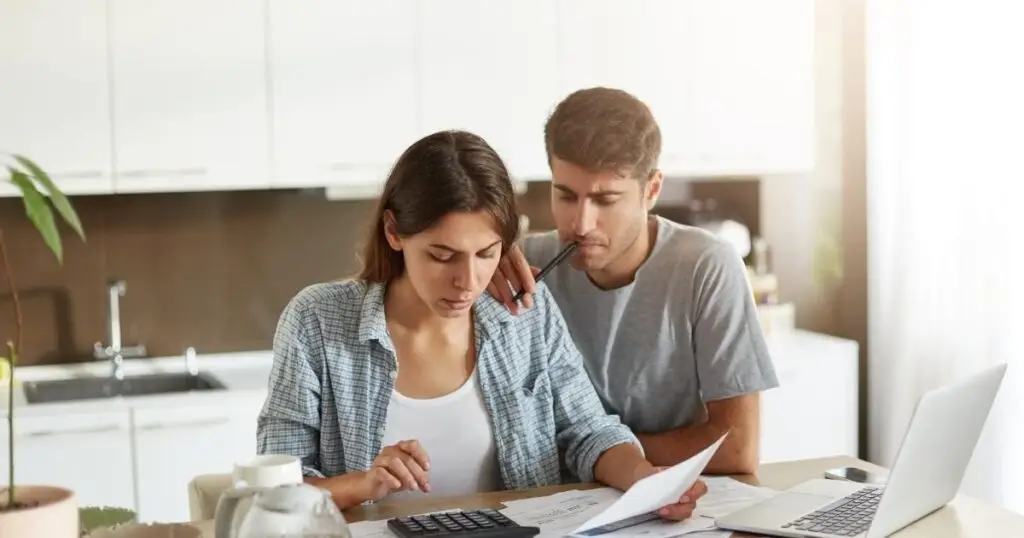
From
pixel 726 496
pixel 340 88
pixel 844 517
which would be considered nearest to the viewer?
pixel 844 517

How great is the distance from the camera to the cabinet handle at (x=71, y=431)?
307 cm

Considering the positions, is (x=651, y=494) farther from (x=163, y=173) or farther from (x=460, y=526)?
(x=163, y=173)

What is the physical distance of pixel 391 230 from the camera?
1946 millimetres

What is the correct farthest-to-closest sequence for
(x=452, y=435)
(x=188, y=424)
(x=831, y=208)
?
1. (x=831, y=208)
2. (x=188, y=424)
3. (x=452, y=435)

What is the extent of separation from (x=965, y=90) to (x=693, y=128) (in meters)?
0.79

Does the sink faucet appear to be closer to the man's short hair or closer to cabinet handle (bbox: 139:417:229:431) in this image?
cabinet handle (bbox: 139:417:229:431)

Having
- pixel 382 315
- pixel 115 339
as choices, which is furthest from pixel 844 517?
pixel 115 339

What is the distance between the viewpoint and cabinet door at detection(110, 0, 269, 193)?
3.31 metres

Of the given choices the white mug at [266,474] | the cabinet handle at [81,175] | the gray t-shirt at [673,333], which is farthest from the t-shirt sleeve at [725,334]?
the cabinet handle at [81,175]

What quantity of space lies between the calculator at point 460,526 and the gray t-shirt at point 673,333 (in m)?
0.57

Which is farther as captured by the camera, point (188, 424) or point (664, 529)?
point (188, 424)

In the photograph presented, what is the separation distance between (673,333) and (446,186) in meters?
0.55

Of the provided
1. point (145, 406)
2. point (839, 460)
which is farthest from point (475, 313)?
point (145, 406)

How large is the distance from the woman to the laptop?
0.14 m
